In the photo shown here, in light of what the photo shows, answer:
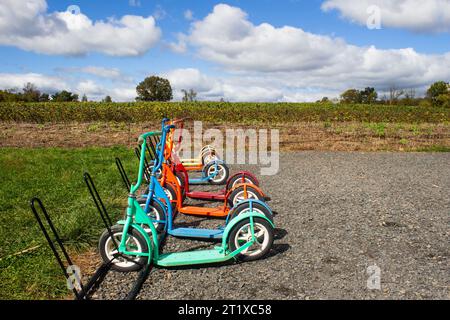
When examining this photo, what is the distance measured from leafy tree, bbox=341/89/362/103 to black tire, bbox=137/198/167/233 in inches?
2639

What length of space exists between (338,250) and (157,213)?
101 inches

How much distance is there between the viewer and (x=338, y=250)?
462 centimetres

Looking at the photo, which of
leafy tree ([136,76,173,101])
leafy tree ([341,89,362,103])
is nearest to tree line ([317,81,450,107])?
leafy tree ([341,89,362,103])

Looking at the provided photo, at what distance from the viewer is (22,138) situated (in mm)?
15516

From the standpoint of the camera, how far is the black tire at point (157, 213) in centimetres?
508

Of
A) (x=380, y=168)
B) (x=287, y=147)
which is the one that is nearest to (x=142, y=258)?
(x=380, y=168)

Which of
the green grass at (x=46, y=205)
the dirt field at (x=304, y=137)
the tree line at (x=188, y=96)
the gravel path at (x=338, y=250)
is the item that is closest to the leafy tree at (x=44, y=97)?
the tree line at (x=188, y=96)

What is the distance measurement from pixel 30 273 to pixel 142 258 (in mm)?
1287

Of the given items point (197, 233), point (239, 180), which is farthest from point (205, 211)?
point (239, 180)

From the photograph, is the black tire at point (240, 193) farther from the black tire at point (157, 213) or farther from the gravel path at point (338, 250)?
the black tire at point (157, 213)

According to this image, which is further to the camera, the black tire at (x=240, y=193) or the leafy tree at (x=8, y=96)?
the leafy tree at (x=8, y=96)

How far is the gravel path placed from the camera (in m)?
3.68

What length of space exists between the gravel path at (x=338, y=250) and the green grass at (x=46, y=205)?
0.88 meters
